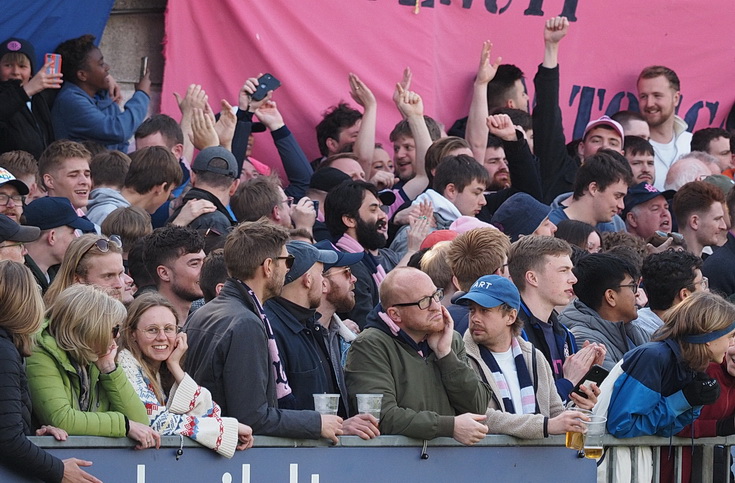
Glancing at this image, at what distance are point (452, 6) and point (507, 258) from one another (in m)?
4.26

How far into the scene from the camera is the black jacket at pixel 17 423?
16.1 feet

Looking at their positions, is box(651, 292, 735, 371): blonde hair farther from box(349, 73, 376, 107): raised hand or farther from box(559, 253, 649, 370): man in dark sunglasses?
box(349, 73, 376, 107): raised hand

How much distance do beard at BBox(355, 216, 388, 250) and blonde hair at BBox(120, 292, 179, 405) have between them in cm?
266

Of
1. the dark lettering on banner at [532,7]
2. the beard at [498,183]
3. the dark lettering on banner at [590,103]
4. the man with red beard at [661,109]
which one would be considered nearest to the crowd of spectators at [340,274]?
the beard at [498,183]

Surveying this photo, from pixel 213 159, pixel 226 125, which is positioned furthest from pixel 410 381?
pixel 226 125

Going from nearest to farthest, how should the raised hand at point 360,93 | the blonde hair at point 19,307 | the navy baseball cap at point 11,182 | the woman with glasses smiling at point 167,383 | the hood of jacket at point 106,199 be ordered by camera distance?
the blonde hair at point 19,307 → the woman with glasses smiling at point 167,383 → the navy baseball cap at point 11,182 → the hood of jacket at point 106,199 → the raised hand at point 360,93

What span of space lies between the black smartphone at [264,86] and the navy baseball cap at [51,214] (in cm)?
274

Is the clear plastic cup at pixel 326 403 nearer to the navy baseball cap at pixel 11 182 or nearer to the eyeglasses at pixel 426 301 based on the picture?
the eyeglasses at pixel 426 301

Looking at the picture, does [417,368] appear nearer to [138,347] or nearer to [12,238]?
[138,347]

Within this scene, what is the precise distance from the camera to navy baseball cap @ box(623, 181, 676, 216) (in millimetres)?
10344

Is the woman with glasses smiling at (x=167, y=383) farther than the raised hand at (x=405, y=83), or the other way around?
the raised hand at (x=405, y=83)

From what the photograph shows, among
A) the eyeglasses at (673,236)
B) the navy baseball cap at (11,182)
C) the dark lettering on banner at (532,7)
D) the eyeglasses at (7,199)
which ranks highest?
the dark lettering on banner at (532,7)

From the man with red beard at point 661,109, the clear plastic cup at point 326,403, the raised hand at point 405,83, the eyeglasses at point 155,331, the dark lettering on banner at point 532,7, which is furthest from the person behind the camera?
the man with red beard at point 661,109

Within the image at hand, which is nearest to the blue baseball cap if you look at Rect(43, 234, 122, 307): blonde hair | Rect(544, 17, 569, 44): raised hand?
Rect(43, 234, 122, 307): blonde hair
